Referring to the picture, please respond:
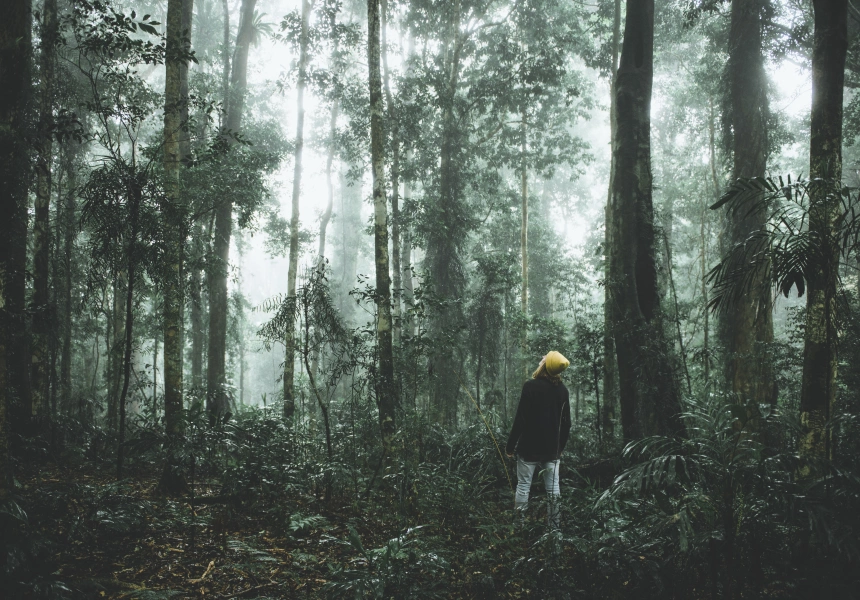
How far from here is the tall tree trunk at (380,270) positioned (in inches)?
296

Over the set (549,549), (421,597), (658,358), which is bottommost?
(421,597)

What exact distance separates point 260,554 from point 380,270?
492 cm

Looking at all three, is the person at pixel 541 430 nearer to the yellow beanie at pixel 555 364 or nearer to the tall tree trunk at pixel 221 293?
the yellow beanie at pixel 555 364

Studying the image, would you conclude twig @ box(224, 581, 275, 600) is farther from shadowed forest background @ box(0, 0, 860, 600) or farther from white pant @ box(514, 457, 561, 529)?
white pant @ box(514, 457, 561, 529)

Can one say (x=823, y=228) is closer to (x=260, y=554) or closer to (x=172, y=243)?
(x=260, y=554)

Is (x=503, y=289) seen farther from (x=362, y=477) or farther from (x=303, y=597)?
(x=303, y=597)

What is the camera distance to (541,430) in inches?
197

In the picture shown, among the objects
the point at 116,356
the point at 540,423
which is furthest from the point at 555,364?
the point at 116,356

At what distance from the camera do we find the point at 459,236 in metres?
15.0

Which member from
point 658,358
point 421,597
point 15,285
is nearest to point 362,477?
point 421,597

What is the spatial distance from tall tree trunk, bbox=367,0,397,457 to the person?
251cm

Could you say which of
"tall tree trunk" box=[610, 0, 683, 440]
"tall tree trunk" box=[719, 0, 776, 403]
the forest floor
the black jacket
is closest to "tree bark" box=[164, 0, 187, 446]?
the forest floor

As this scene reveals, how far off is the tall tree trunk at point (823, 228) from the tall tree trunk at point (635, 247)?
8.96 ft

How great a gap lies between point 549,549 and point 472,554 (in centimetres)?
61
